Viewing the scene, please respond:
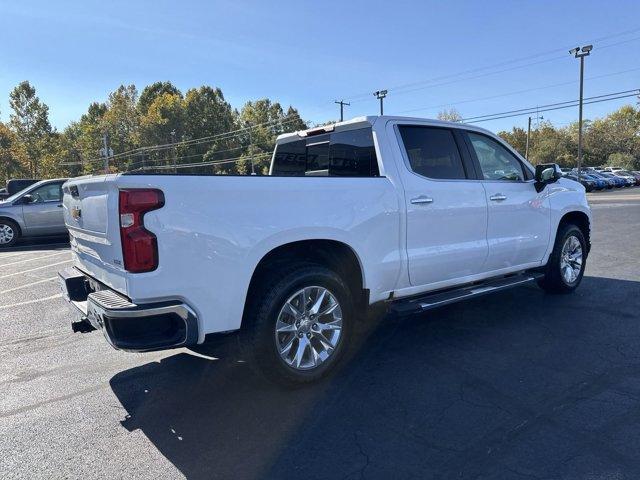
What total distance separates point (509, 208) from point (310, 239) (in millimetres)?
2569

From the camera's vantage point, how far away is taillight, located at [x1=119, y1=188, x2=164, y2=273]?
2951 mm

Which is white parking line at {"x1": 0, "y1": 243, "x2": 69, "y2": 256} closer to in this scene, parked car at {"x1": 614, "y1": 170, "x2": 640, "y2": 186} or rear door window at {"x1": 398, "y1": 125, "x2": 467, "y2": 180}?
rear door window at {"x1": 398, "y1": 125, "x2": 467, "y2": 180}

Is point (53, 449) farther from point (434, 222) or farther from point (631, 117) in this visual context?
point (631, 117)

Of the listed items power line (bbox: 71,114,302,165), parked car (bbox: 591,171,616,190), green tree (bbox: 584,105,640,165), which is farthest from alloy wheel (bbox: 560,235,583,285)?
green tree (bbox: 584,105,640,165)

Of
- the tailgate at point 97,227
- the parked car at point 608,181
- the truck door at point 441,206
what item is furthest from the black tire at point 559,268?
the parked car at point 608,181

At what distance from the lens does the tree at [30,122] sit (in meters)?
52.0

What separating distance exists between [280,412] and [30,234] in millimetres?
12001

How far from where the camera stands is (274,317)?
135 inches

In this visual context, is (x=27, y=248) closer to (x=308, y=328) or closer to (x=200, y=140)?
(x=308, y=328)

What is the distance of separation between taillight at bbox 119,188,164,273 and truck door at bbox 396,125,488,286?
2132 millimetres

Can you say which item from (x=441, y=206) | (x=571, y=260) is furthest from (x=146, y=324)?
(x=571, y=260)

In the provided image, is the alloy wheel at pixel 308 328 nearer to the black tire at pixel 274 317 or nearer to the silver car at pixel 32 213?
the black tire at pixel 274 317

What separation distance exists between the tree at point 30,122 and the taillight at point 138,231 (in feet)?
189

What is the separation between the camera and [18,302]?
22.1ft
